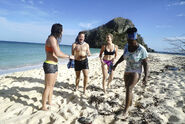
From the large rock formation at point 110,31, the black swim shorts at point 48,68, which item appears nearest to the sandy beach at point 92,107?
the black swim shorts at point 48,68

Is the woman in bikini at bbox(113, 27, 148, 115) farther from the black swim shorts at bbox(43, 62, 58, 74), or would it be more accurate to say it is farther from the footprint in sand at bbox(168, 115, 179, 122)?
the black swim shorts at bbox(43, 62, 58, 74)

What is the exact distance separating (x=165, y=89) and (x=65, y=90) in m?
3.51

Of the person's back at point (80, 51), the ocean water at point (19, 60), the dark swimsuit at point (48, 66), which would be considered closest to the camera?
the dark swimsuit at point (48, 66)

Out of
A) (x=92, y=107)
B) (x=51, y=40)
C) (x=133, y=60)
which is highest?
(x=51, y=40)

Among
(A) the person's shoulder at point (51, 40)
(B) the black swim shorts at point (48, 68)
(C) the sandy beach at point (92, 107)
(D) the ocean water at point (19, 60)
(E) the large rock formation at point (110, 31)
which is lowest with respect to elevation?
(C) the sandy beach at point (92, 107)

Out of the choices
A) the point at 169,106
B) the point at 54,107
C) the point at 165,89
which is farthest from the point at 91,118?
the point at 165,89

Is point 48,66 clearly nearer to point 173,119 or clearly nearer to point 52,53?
point 52,53

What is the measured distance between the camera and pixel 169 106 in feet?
9.51

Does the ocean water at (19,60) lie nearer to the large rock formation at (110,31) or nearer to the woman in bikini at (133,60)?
the woman in bikini at (133,60)

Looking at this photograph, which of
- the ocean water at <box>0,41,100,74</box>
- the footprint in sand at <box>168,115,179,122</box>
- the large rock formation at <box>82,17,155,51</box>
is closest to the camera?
the footprint in sand at <box>168,115,179,122</box>

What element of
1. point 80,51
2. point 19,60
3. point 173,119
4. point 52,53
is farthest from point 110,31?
point 173,119

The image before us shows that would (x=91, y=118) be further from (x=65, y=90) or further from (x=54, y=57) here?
(x=65, y=90)

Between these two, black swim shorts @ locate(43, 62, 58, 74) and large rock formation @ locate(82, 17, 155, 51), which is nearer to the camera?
black swim shorts @ locate(43, 62, 58, 74)

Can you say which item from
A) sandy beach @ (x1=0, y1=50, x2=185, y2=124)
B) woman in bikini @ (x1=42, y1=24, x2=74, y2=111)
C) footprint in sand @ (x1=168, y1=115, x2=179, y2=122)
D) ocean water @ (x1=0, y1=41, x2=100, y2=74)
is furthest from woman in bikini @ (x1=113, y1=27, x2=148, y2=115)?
ocean water @ (x1=0, y1=41, x2=100, y2=74)
